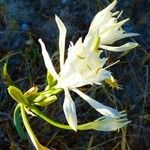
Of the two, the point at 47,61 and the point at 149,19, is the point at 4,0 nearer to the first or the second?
the point at 149,19

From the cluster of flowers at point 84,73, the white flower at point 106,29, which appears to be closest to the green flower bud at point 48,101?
the cluster of flowers at point 84,73

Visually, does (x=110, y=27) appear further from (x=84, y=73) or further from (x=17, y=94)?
(x=17, y=94)

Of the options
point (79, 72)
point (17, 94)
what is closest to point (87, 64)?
point (79, 72)

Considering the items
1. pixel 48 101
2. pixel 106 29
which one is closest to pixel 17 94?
pixel 48 101

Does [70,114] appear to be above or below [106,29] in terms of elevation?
below

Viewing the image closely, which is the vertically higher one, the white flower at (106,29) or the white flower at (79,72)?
the white flower at (106,29)

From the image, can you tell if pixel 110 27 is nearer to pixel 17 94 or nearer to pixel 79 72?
pixel 79 72

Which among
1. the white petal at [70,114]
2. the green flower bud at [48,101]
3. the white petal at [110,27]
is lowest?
the white petal at [70,114]

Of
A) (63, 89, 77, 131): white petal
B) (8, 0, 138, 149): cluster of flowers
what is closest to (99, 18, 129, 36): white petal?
(8, 0, 138, 149): cluster of flowers

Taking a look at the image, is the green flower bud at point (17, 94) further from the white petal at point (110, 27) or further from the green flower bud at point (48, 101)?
the white petal at point (110, 27)
